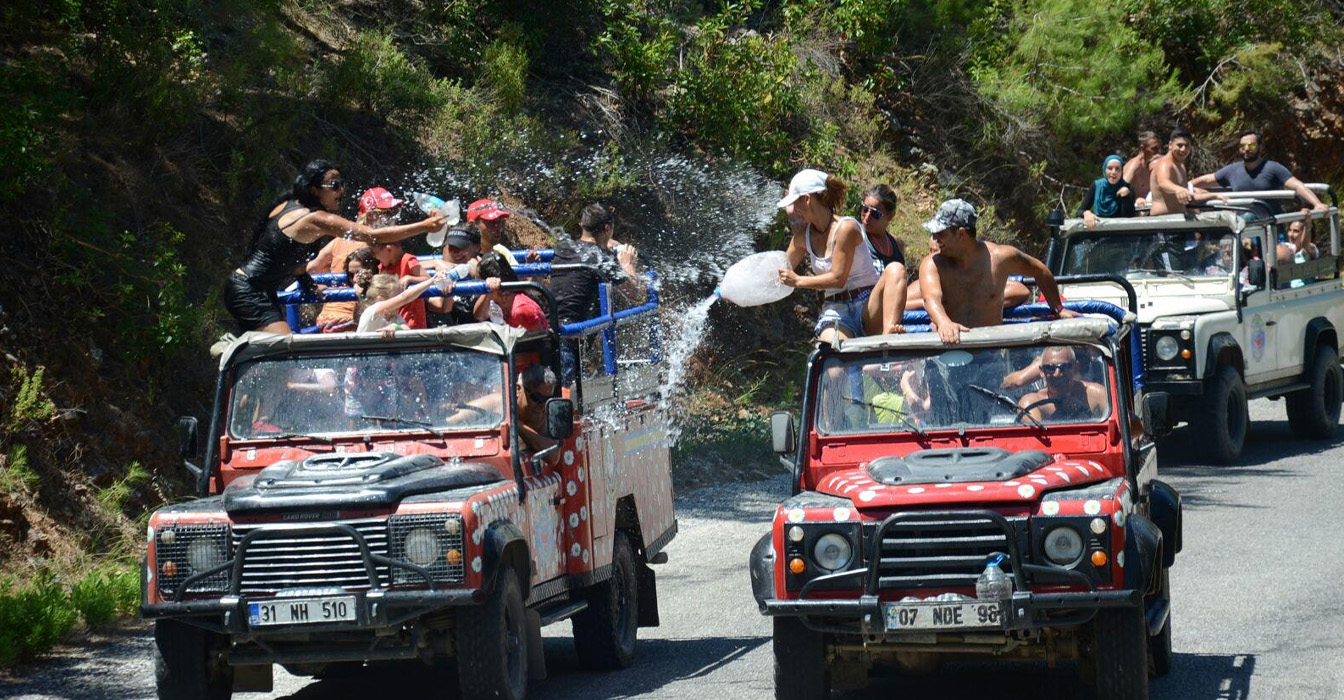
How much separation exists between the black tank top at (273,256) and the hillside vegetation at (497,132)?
2.21 meters

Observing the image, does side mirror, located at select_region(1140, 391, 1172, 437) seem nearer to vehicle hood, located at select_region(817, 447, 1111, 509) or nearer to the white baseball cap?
vehicle hood, located at select_region(817, 447, 1111, 509)

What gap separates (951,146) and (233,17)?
1214 cm

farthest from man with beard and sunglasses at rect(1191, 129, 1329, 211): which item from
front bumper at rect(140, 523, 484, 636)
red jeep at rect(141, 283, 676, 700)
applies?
front bumper at rect(140, 523, 484, 636)

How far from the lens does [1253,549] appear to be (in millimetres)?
10906

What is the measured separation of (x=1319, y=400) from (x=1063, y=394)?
9.96 metres

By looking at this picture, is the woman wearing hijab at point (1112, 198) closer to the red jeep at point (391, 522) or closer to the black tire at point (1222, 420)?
the black tire at point (1222, 420)

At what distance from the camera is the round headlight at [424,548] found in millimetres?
6770

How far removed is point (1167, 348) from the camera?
14297 millimetres

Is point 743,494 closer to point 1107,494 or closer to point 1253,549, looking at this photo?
point 1253,549

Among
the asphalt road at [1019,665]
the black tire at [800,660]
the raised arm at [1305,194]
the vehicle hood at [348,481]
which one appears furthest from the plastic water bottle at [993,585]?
the raised arm at [1305,194]

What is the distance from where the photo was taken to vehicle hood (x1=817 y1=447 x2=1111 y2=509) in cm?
630

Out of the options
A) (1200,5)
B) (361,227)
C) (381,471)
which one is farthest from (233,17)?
(1200,5)

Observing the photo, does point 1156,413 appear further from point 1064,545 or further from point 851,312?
point 851,312

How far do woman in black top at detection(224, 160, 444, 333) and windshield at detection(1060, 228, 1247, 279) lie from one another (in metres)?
8.14
